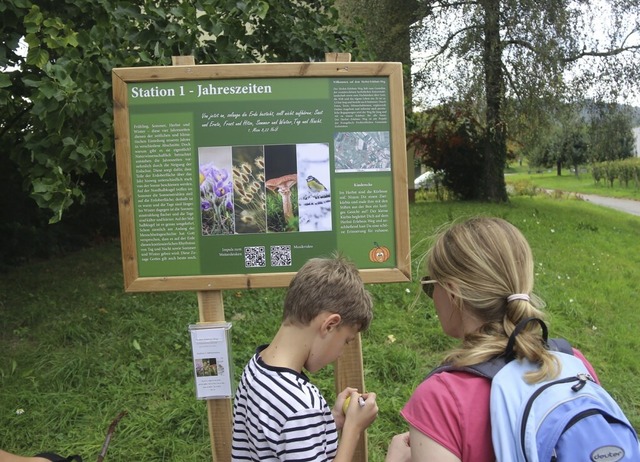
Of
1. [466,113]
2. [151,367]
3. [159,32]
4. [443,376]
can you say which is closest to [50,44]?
[159,32]

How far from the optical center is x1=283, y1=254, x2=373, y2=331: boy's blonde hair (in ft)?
6.03

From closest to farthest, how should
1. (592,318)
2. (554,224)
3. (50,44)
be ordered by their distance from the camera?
1. (50,44)
2. (592,318)
3. (554,224)

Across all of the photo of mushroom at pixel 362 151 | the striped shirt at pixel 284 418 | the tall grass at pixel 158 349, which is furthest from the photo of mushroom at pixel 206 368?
the tall grass at pixel 158 349

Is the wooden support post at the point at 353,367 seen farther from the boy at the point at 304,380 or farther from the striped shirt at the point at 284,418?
the striped shirt at the point at 284,418

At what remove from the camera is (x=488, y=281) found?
1.58m

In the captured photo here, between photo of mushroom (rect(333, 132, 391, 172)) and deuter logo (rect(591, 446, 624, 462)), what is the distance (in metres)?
1.45

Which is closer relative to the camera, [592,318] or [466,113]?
[592,318]

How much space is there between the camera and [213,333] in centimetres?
249

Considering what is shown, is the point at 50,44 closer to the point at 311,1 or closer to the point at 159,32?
the point at 159,32

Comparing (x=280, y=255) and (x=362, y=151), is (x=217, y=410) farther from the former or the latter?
(x=362, y=151)

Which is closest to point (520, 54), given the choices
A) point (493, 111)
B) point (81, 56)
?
point (493, 111)

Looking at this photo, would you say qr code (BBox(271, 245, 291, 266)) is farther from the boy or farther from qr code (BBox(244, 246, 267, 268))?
the boy

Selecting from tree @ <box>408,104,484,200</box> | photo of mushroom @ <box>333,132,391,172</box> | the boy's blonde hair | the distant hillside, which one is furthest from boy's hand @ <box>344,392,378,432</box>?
tree @ <box>408,104,484,200</box>

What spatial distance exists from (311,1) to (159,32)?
2359 millimetres
